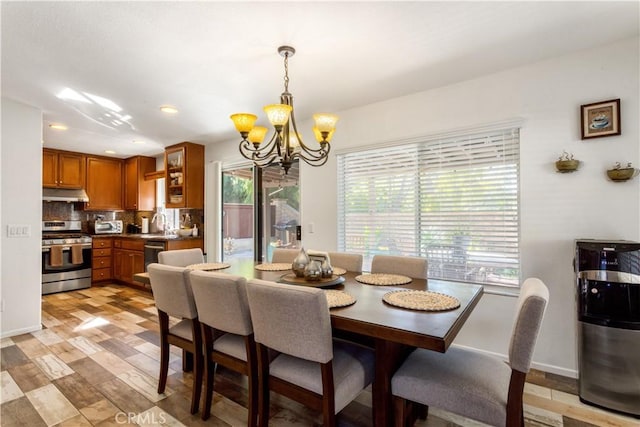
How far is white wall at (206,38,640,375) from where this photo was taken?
6.98ft

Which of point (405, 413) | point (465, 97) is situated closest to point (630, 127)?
point (465, 97)

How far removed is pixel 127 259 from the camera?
5.30 m

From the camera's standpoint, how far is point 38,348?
2898mm

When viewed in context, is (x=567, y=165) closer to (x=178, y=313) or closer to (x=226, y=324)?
(x=226, y=324)

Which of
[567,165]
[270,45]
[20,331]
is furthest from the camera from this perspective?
[20,331]

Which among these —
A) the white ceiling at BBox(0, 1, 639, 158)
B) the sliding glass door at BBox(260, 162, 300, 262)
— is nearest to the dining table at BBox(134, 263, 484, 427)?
the white ceiling at BBox(0, 1, 639, 158)

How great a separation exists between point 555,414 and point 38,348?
163 inches

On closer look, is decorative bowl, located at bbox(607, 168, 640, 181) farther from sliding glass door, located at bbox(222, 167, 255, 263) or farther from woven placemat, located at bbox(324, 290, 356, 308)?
sliding glass door, located at bbox(222, 167, 255, 263)

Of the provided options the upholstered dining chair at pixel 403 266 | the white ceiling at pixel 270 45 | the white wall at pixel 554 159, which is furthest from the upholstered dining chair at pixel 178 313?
the white wall at pixel 554 159

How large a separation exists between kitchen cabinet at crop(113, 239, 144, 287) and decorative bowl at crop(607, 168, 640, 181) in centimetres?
565

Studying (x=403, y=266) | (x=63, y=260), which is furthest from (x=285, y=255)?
Answer: (x=63, y=260)

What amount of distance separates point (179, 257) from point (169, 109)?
161 centimetres

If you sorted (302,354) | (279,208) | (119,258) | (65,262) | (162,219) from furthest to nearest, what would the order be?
1. (162,219)
2. (119,258)
3. (65,262)
4. (279,208)
5. (302,354)

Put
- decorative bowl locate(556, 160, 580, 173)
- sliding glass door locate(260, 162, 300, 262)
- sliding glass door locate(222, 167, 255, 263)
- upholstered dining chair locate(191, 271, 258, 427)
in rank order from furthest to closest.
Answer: sliding glass door locate(222, 167, 255, 263) → sliding glass door locate(260, 162, 300, 262) → decorative bowl locate(556, 160, 580, 173) → upholstered dining chair locate(191, 271, 258, 427)
